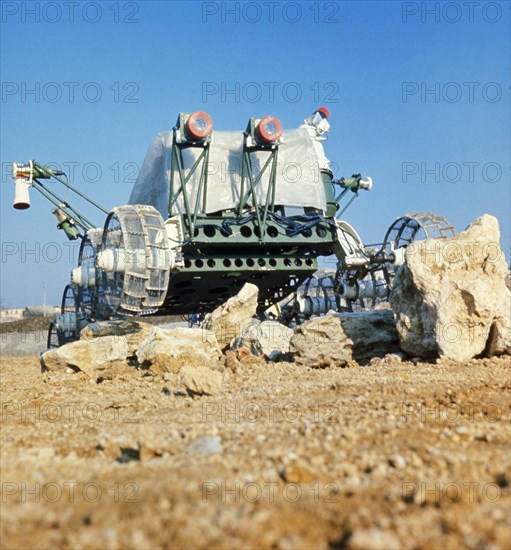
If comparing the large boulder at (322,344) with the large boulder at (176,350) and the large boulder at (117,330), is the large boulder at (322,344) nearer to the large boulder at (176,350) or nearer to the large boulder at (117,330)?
the large boulder at (176,350)

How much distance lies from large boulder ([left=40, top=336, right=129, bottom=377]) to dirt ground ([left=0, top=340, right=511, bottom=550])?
A: 4722 mm

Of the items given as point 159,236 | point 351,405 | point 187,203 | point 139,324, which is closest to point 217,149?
point 187,203

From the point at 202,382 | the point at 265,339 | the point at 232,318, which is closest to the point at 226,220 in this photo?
the point at 232,318

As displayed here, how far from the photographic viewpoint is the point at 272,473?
112 inches

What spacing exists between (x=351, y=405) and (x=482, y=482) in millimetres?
2212

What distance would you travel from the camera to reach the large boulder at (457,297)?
833 cm

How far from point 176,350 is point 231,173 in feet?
26.9

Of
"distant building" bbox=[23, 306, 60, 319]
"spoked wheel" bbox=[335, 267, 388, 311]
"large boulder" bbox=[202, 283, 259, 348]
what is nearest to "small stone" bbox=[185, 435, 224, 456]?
"large boulder" bbox=[202, 283, 259, 348]

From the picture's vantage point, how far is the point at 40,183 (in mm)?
17859

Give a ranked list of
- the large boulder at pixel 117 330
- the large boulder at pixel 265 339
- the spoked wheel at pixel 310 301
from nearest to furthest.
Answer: the large boulder at pixel 265 339 → the large boulder at pixel 117 330 → the spoked wheel at pixel 310 301

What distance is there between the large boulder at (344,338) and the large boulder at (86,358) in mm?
3330

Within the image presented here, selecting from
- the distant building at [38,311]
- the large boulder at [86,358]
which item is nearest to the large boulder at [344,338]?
the large boulder at [86,358]

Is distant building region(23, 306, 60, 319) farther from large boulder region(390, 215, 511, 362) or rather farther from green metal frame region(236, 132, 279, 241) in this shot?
large boulder region(390, 215, 511, 362)

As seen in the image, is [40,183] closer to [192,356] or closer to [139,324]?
[139,324]
